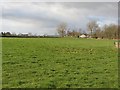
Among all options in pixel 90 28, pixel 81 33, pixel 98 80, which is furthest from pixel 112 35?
pixel 98 80

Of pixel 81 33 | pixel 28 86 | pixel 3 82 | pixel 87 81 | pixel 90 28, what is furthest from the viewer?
pixel 81 33

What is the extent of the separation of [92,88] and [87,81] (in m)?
1.00

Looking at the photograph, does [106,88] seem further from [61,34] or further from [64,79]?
[61,34]

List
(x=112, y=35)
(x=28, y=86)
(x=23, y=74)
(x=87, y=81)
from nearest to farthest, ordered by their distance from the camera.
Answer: (x=28, y=86) < (x=87, y=81) < (x=23, y=74) < (x=112, y=35)

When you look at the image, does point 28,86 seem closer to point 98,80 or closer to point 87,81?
point 87,81

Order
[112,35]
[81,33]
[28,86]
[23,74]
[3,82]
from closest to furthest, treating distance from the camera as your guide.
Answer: [28,86] < [3,82] < [23,74] < [112,35] < [81,33]

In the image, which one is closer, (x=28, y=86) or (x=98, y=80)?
(x=28, y=86)

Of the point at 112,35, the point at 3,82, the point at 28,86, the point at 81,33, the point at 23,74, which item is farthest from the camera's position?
the point at 81,33

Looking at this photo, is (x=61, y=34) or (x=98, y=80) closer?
(x=98, y=80)

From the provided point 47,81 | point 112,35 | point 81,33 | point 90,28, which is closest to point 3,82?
point 47,81

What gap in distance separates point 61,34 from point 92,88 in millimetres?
122562

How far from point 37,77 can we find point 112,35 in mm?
100633

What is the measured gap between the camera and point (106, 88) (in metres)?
7.32

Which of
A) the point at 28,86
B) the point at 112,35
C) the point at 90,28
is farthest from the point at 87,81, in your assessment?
the point at 90,28
